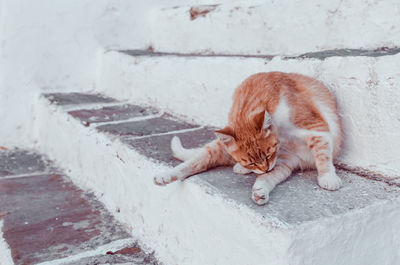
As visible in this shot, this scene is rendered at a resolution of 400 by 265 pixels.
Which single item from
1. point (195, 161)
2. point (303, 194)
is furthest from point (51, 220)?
point (303, 194)

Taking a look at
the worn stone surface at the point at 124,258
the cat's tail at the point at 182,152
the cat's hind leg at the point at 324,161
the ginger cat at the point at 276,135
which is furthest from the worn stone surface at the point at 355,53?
the worn stone surface at the point at 124,258

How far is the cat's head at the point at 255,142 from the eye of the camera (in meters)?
1.30

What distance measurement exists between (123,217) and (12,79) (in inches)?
57.3

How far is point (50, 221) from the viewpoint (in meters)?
1.68

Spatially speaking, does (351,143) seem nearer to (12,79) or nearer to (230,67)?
(230,67)

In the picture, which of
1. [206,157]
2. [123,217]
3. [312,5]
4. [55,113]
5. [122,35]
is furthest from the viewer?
[122,35]

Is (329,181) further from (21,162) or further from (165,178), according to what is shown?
(21,162)

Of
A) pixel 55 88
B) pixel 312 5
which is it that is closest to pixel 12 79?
pixel 55 88

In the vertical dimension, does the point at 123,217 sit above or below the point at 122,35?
below

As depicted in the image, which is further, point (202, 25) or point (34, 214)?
point (202, 25)

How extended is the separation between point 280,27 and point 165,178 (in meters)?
1.10

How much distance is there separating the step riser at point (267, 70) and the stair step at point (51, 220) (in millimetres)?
702

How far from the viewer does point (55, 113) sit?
7.78ft

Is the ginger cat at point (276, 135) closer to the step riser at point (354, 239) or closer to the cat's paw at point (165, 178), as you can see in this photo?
the cat's paw at point (165, 178)
